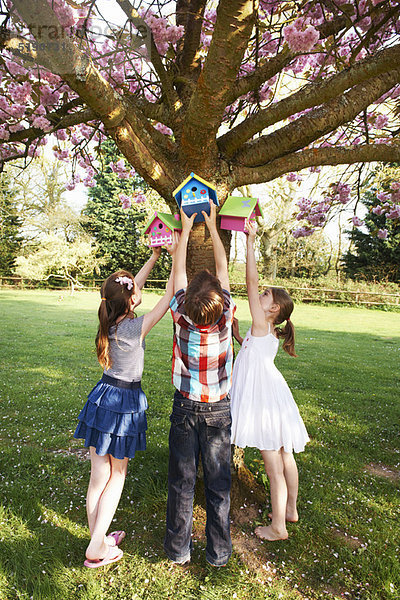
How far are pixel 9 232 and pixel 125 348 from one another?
90.8ft

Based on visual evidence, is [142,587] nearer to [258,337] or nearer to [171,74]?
[258,337]

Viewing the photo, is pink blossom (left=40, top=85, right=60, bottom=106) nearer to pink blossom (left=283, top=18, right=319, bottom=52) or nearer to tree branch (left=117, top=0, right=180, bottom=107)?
tree branch (left=117, top=0, right=180, bottom=107)

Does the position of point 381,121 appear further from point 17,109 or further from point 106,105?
point 17,109

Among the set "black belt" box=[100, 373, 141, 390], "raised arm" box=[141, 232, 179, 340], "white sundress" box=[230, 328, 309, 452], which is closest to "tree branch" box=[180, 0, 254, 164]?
"raised arm" box=[141, 232, 179, 340]

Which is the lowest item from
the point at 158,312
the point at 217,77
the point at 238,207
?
the point at 158,312

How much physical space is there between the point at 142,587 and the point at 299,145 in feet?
9.83

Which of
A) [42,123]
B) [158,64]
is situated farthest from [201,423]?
[42,123]

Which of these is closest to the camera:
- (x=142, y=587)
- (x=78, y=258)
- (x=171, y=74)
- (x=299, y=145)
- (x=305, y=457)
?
(x=142, y=587)

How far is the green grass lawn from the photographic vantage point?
2.12 meters

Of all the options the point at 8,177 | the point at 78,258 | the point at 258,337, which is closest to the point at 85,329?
the point at 258,337

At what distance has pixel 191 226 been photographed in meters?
2.40

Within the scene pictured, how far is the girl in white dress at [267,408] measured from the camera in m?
2.45

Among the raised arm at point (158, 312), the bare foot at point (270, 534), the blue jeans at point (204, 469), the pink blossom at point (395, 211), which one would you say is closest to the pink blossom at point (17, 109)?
the raised arm at point (158, 312)

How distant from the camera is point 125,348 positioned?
2.28 m
